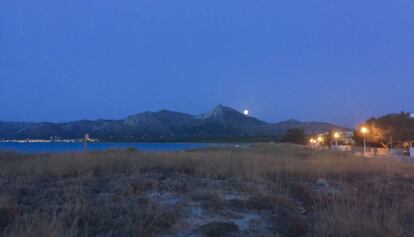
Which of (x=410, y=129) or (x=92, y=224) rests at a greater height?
(x=410, y=129)

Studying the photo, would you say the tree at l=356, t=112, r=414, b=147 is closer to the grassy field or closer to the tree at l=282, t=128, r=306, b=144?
the tree at l=282, t=128, r=306, b=144

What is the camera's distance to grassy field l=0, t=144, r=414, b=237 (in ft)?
28.7

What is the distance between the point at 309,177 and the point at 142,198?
6.91 metres

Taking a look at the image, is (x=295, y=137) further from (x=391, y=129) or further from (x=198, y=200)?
(x=198, y=200)

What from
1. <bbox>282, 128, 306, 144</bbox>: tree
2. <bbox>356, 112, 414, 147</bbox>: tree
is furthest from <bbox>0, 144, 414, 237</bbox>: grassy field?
<bbox>282, 128, 306, 144</bbox>: tree

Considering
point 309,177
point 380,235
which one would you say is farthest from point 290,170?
point 380,235

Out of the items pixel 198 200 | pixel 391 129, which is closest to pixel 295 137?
pixel 391 129

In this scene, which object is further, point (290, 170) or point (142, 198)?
point (290, 170)

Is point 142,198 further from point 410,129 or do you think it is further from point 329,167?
point 410,129

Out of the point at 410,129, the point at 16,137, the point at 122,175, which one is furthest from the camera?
the point at 16,137

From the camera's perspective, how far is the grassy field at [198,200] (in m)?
8.74

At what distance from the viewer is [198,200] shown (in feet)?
38.4

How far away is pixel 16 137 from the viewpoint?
155 m

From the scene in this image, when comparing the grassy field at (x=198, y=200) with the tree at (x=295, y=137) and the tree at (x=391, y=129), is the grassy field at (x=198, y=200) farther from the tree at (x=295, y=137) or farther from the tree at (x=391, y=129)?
the tree at (x=295, y=137)
